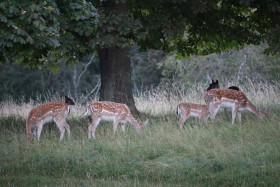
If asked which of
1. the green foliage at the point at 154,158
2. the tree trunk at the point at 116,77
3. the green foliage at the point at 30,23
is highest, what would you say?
the green foliage at the point at 30,23

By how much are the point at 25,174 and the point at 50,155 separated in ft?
3.69

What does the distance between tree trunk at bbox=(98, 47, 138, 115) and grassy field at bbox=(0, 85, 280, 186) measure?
1.89 meters

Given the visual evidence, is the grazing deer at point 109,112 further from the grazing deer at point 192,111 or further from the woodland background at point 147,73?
the woodland background at point 147,73

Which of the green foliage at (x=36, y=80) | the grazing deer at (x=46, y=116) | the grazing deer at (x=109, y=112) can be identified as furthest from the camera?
the green foliage at (x=36, y=80)

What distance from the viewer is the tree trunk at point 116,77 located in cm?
1389

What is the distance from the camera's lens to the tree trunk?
1389cm

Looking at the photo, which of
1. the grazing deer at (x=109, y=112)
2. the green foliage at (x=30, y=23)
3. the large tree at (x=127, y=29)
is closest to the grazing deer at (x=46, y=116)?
the grazing deer at (x=109, y=112)

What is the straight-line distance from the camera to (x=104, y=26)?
11664 millimetres

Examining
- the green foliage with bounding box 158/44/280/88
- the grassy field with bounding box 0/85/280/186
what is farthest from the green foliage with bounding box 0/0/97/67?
the green foliage with bounding box 158/44/280/88

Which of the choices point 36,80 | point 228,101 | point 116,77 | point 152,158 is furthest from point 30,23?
point 36,80

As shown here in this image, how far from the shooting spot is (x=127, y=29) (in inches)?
456

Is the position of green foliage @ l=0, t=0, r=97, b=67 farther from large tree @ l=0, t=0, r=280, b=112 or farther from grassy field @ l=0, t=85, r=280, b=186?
grassy field @ l=0, t=85, r=280, b=186

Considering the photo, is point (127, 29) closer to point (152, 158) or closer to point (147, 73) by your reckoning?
point (152, 158)

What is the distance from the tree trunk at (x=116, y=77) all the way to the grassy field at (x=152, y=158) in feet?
6.20
